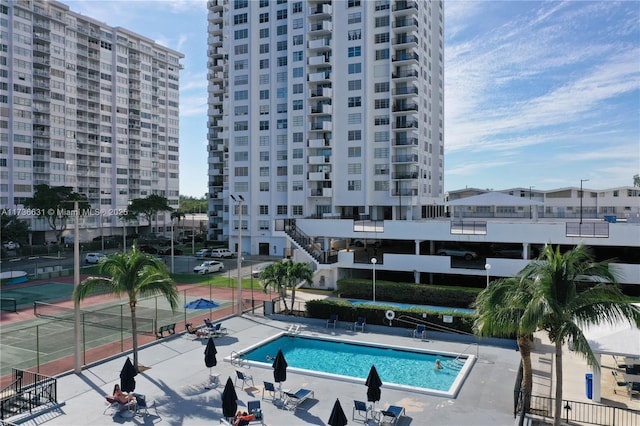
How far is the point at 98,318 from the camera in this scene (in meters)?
31.9

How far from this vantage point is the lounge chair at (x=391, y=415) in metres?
15.9

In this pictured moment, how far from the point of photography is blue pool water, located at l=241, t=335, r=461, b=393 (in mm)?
21564

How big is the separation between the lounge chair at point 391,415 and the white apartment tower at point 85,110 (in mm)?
84569

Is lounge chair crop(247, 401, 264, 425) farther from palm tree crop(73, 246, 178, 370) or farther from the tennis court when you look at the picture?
the tennis court

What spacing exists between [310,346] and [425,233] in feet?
57.4

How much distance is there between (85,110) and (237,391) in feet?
307

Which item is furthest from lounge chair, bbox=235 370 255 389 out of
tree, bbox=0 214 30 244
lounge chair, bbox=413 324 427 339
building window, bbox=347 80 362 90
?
tree, bbox=0 214 30 244

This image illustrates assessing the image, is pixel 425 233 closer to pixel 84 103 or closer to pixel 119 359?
pixel 119 359

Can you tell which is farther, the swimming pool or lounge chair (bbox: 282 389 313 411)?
the swimming pool

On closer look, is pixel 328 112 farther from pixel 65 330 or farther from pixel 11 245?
pixel 11 245

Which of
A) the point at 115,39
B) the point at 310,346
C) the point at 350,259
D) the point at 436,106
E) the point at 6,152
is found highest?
the point at 115,39

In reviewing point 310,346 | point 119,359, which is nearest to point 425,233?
point 310,346

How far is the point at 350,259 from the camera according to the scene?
139 feet

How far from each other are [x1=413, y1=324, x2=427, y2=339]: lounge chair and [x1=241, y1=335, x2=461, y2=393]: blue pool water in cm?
240
